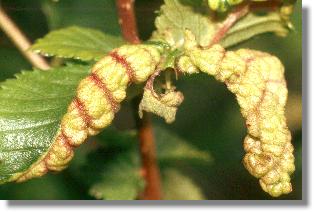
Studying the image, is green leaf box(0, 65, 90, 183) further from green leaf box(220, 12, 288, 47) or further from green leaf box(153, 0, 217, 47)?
green leaf box(220, 12, 288, 47)

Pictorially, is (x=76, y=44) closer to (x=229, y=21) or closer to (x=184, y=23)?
(x=184, y=23)

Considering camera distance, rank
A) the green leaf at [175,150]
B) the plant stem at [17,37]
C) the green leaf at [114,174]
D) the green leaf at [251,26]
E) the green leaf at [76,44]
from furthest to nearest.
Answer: the green leaf at [175,150] < the green leaf at [114,174] < the plant stem at [17,37] < the green leaf at [251,26] < the green leaf at [76,44]

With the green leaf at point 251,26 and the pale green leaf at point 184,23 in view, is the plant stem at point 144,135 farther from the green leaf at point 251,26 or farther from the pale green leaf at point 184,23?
the green leaf at point 251,26

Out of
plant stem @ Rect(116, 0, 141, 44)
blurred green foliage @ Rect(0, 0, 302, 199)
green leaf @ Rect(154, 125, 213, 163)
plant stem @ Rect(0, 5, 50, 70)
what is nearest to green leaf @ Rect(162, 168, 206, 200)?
blurred green foliage @ Rect(0, 0, 302, 199)

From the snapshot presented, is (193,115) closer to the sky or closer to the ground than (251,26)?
closer to the ground

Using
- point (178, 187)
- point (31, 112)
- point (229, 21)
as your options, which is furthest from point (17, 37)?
point (178, 187)

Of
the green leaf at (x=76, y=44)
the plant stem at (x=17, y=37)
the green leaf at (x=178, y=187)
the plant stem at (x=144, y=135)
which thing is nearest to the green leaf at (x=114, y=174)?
the plant stem at (x=144, y=135)
